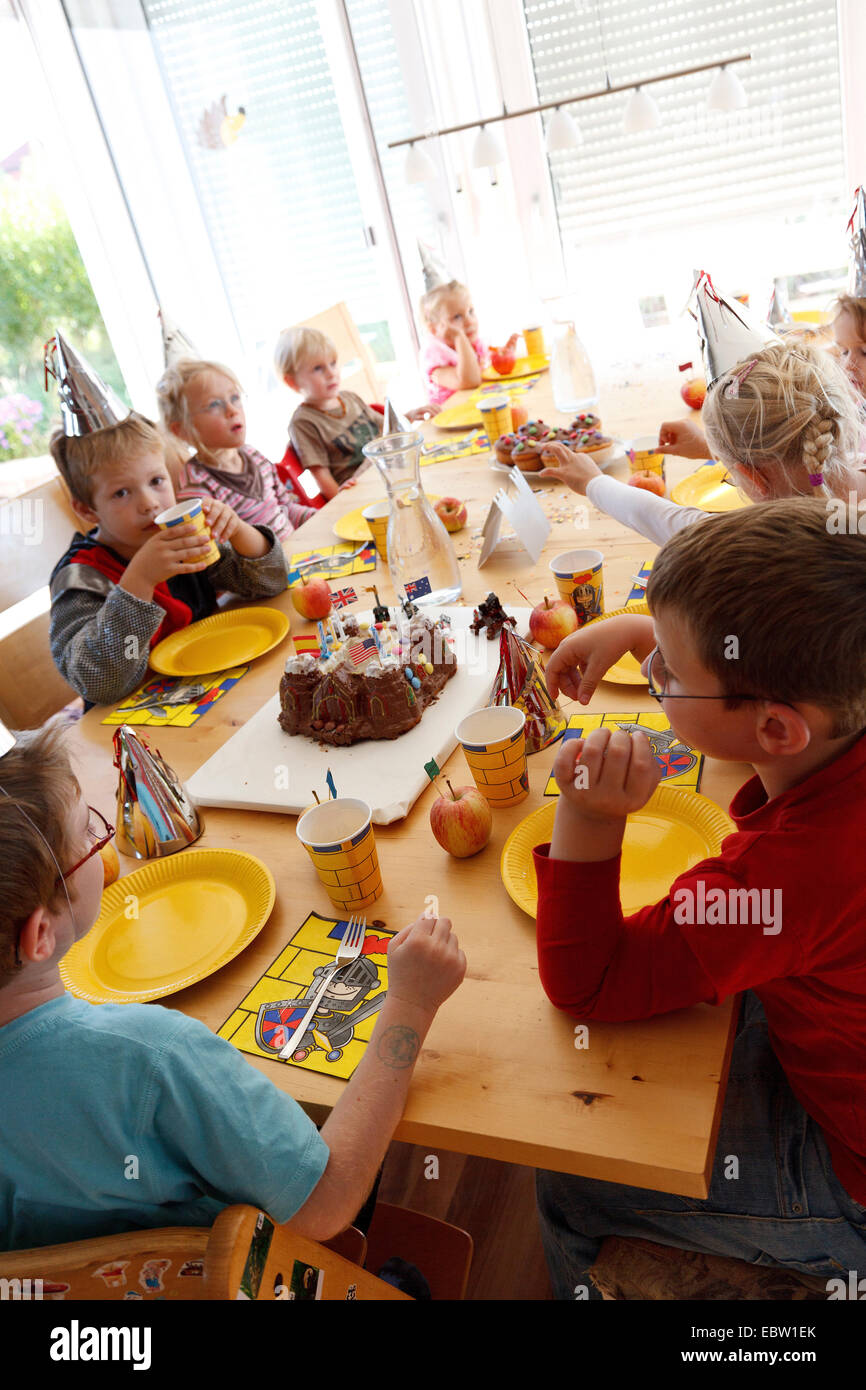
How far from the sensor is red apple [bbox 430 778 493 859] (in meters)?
1.03

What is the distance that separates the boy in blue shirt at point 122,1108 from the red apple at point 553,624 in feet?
2.32

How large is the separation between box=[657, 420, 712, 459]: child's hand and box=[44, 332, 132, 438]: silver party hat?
3.64 feet

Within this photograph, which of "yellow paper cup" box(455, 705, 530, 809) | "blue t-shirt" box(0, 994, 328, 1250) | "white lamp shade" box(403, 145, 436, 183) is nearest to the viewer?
"blue t-shirt" box(0, 994, 328, 1250)

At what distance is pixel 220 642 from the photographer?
175cm

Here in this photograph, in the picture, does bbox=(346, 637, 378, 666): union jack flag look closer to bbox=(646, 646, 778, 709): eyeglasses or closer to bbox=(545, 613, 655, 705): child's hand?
bbox=(545, 613, 655, 705): child's hand

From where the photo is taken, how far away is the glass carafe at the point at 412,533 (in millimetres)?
1549

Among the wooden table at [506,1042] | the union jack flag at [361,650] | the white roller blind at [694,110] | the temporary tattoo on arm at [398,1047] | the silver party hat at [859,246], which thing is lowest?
the wooden table at [506,1042]

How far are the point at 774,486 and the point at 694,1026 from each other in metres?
0.84

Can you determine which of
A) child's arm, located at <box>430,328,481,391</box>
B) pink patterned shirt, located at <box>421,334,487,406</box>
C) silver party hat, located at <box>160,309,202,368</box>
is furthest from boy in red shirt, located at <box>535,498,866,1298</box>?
pink patterned shirt, located at <box>421,334,487,406</box>

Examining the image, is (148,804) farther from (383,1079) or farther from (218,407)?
(218,407)

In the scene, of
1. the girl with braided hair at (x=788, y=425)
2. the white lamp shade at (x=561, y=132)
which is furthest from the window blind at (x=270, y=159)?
the girl with braided hair at (x=788, y=425)

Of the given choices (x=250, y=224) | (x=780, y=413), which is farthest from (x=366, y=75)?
(x=780, y=413)

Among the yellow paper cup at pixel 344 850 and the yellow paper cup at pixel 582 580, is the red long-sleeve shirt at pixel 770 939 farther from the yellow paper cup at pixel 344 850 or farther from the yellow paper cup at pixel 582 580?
the yellow paper cup at pixel 582 580
